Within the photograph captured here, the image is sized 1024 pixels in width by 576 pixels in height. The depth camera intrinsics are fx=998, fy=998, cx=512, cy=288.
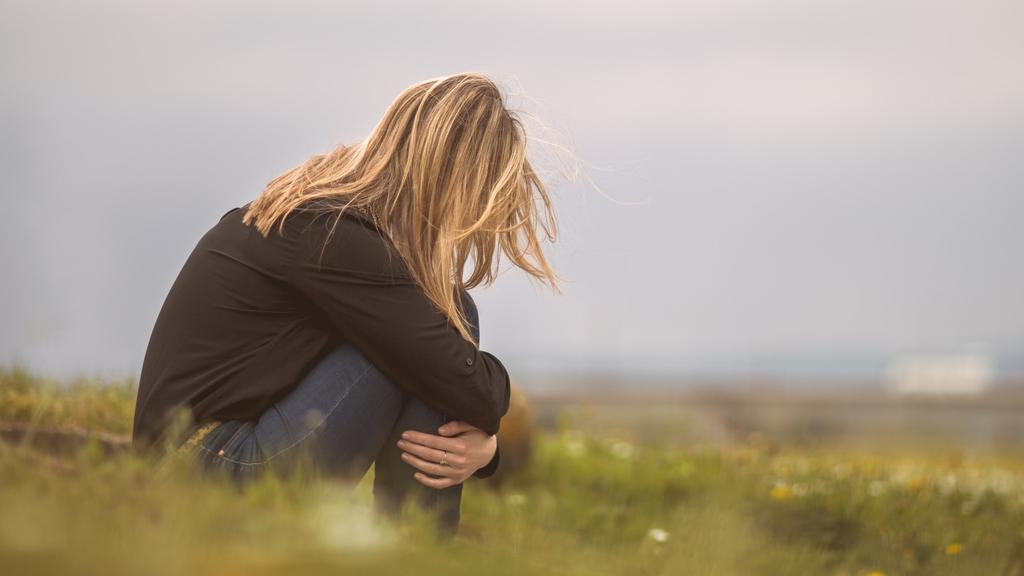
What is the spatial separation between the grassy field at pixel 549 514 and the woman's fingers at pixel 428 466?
23cm

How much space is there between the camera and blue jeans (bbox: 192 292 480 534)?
98.2 inches

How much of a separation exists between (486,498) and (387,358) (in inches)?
78.1

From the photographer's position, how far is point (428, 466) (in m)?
2.69

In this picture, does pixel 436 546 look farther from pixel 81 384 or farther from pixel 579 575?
pixel 81 384

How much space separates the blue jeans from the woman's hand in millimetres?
30

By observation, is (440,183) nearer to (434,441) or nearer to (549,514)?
(434,441)

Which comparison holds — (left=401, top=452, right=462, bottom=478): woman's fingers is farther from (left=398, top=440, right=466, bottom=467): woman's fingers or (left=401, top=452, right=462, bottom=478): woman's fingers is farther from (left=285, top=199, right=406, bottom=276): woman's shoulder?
(left=285, top=199, right=406, bottom=276): woman's shoulder

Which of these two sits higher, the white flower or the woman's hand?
the woman's hand

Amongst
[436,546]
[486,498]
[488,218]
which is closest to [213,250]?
[488,218]

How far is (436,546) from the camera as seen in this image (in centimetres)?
187

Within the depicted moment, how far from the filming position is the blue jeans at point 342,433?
8.18ft

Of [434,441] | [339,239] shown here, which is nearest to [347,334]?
[339,239]

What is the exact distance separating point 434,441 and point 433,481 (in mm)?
107

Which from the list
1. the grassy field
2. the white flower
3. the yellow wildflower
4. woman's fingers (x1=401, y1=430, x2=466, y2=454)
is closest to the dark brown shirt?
woman's fingers (x1=401, y1=430, x2=466, y2=454)
